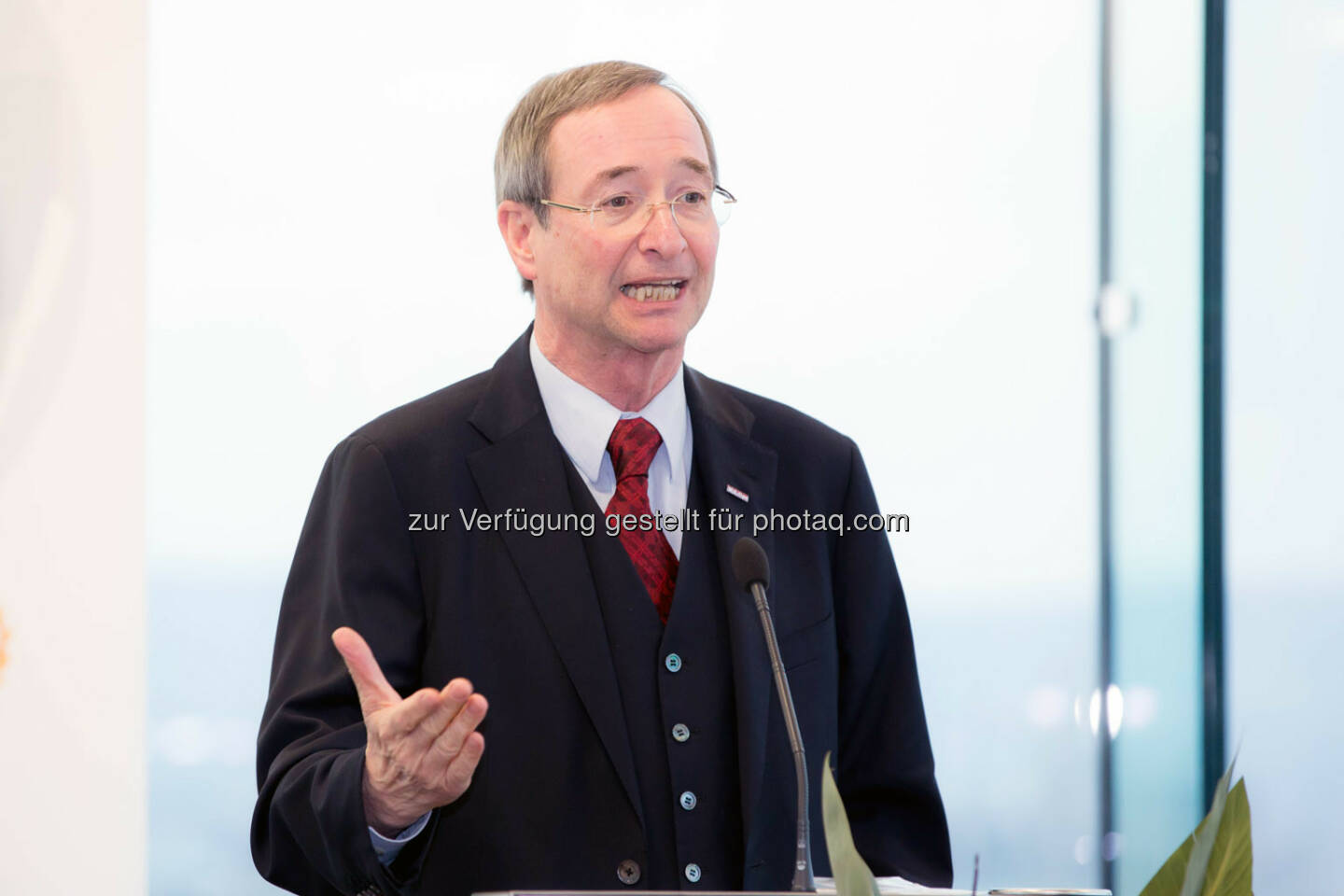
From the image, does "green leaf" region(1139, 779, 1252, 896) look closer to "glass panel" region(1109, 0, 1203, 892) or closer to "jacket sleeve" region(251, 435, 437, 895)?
"jacket sleeve" region(251, 435, 437, 895)

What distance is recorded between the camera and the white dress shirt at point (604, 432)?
184 cm

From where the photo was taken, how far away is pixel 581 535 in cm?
175

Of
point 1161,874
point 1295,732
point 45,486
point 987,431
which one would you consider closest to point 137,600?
point 45,486

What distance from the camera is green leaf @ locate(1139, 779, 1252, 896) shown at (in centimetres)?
75

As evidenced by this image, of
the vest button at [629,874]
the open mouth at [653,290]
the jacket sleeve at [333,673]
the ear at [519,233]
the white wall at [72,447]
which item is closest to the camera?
the jacket sleeve at [333,673]

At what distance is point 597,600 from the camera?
171 centimetres

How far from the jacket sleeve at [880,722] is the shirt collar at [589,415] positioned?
0.94 feet

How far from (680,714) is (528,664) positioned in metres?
0.20

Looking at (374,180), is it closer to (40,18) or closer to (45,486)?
(40,18)

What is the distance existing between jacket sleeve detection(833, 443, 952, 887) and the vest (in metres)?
0.23

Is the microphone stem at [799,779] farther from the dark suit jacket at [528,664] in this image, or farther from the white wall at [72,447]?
the white wall at [72,447]

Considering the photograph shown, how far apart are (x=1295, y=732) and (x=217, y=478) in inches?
101

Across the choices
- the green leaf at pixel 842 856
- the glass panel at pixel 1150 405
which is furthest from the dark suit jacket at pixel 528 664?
the glass panel at pixel 1150 405

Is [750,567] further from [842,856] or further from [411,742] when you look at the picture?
[842,856]
